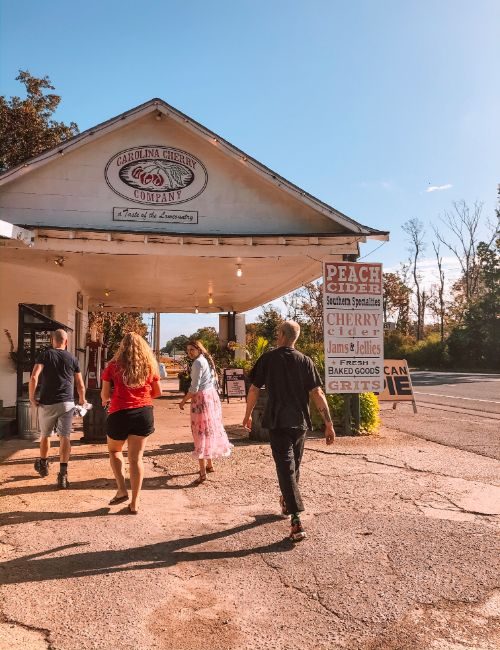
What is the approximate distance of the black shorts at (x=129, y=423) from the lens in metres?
5.39

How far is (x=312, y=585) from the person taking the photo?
3746mm

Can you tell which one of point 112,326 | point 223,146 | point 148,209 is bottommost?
point 112,326

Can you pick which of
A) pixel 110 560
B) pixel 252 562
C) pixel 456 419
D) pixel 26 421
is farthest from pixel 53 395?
pixel 456 419

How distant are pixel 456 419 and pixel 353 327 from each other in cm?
423

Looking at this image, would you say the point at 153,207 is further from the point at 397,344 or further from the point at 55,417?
the point at 397,344

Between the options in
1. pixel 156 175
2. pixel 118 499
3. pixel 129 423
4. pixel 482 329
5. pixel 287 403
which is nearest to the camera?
pixel 287 403

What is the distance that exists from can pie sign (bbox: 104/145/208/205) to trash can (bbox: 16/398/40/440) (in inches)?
164

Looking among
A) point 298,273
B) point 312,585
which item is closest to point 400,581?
point 312,585

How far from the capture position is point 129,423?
17.7ft

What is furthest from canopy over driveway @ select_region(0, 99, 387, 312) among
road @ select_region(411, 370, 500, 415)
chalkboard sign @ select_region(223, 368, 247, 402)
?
road @ select_region(411, 370, 500, 415)

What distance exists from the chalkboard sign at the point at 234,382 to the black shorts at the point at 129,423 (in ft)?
36.4

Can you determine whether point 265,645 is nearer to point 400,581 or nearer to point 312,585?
point 312,585

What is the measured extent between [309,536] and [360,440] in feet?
16.2

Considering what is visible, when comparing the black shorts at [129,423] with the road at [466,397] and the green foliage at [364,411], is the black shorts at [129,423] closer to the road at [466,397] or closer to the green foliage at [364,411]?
the green foliage at [364,411]
